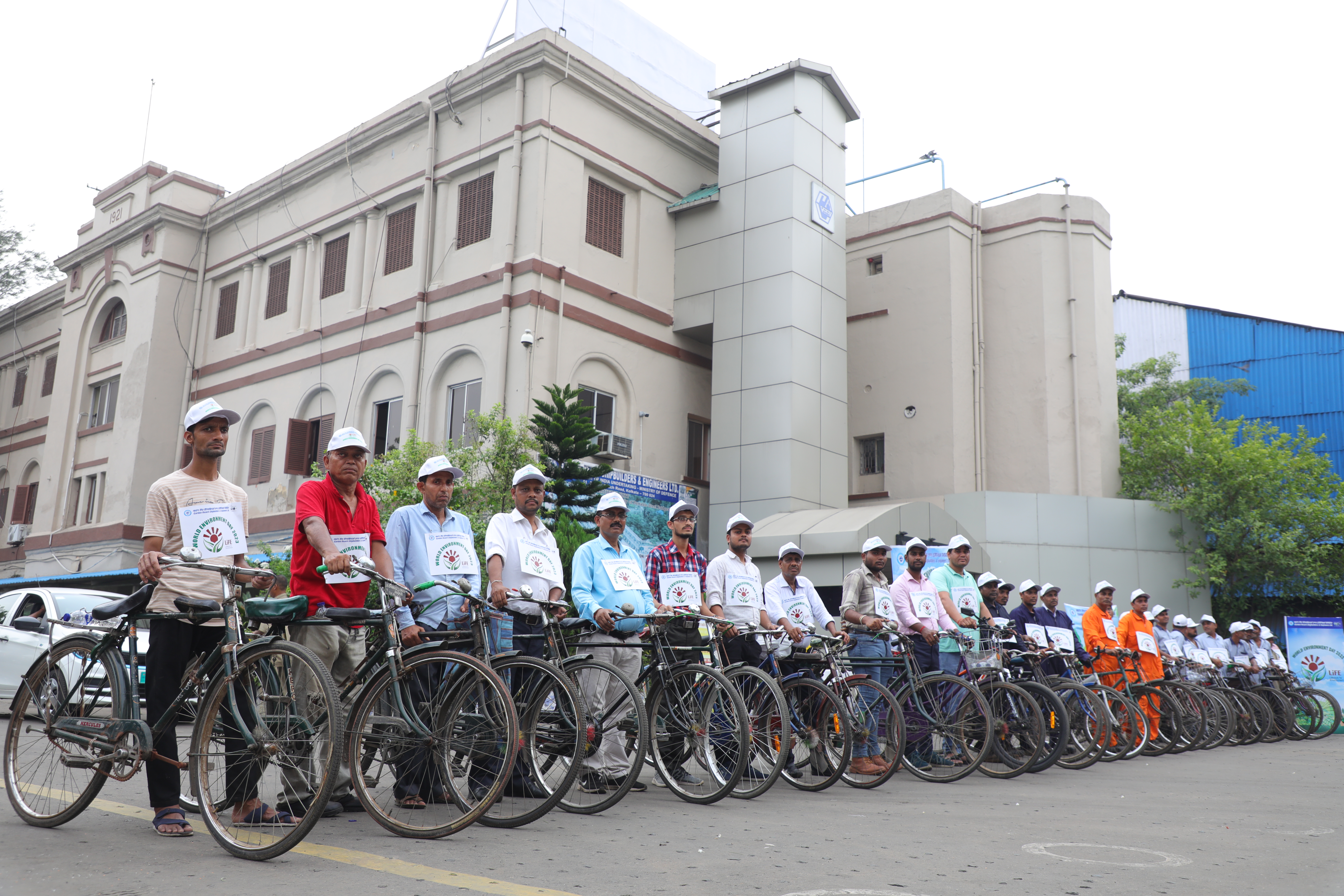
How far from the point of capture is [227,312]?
1158 inches

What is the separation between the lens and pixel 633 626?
283 inches

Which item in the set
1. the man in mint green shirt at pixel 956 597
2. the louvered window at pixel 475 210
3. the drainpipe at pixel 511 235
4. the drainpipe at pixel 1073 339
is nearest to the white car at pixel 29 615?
the man in mint green shirt at pixel 956 597

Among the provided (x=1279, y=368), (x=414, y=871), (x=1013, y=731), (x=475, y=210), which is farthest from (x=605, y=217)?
(x=1279, y=368)

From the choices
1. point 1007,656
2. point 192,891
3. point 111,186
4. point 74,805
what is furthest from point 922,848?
point 111,186

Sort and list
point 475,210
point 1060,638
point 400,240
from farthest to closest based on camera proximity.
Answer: point 400,240
point 475,210
point 1060,638

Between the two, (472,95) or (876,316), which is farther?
(876,316)

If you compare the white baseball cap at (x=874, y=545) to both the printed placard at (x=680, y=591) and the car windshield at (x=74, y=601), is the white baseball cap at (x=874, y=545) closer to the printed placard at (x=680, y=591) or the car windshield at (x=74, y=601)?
the printed placard at (x=680, y=591)

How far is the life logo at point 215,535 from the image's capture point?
17.6ft

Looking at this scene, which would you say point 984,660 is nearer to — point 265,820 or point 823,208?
point 265,820

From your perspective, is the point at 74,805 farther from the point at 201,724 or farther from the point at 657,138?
the point at 657,138

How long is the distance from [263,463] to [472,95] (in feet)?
34.2

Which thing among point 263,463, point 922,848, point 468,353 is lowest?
point 922,848

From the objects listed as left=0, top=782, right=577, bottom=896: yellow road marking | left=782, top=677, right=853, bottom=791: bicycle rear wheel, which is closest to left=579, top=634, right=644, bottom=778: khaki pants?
left=782, top=677, right=853, bottom=791: bicycle rear wheel

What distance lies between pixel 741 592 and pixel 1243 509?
21.5m
